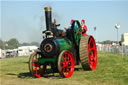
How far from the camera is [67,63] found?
9.01 metres

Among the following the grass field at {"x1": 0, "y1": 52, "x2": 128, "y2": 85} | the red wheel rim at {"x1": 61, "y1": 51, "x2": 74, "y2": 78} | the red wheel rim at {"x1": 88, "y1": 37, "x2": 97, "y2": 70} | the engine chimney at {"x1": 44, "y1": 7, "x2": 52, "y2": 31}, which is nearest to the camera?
the grass field at {"x1": 0, "y1": 52, "x2": 128, "y2": 85}

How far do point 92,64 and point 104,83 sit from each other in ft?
13.1

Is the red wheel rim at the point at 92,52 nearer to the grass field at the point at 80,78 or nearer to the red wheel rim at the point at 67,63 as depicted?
the grass field at the point at 80,78

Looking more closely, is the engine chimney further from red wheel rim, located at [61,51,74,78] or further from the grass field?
the grass field

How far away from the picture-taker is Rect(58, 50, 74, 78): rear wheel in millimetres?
8414

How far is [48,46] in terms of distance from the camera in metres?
9.06

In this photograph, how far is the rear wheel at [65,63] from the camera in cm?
841

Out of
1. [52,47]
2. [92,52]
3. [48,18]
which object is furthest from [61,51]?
[92,52]

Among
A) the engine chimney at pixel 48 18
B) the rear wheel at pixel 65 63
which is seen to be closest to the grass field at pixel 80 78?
the rear wheel at pixel 65 63

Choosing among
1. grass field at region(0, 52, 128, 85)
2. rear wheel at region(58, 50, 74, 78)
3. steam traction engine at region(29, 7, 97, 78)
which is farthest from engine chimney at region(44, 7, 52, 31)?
grass field at region(0, 52, 128, 85)

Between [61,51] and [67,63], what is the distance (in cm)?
58

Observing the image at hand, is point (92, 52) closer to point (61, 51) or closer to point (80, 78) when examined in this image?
point (61, 51)

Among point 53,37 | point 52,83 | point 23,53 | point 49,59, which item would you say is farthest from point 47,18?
point 23,53

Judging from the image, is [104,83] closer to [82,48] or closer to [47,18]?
[82,48]
